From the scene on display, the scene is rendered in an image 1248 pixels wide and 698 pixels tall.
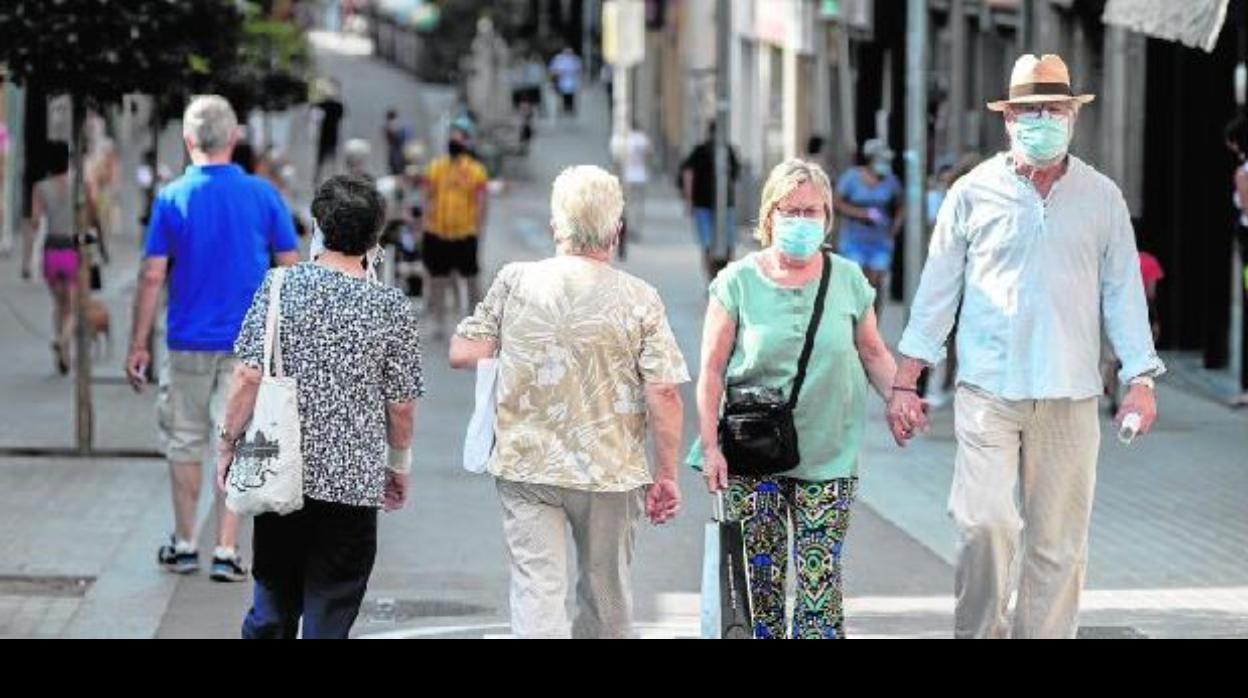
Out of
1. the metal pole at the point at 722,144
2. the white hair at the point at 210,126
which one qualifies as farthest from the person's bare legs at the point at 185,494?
the metal pole at the point at 722,144

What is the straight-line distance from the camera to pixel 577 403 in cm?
868

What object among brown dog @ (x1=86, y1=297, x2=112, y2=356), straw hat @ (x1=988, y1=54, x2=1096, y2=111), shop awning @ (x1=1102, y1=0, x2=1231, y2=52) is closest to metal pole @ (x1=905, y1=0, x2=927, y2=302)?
shop awning @ (x1=1102, y1=0, x2=1231, y2=52)

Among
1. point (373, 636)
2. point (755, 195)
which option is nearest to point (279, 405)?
point (373, 636)

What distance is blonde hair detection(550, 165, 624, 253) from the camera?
862cm

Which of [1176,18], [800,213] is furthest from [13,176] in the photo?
[800,213]

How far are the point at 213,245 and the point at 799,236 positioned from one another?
11.7 feet

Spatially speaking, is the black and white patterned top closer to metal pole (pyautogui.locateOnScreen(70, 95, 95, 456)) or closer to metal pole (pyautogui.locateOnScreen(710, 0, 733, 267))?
metal pole (pyautogui.locateOnScreen(70, 95, 95, 456))

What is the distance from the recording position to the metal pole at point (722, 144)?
31000 mm

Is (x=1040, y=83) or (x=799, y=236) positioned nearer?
(x=799, y=236)

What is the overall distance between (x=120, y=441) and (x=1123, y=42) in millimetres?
10055

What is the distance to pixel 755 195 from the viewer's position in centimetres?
4706

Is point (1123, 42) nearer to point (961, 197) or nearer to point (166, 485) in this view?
point (166, 485)

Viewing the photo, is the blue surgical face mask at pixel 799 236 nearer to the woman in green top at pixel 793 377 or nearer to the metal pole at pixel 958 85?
the woman in green top at pixel 793 377

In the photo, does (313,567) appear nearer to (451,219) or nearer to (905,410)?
(905,410)
